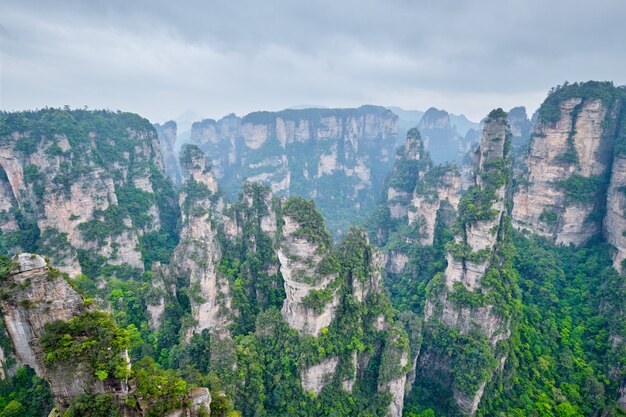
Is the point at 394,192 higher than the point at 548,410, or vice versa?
the point at 394,192

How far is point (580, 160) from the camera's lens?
38719 mm

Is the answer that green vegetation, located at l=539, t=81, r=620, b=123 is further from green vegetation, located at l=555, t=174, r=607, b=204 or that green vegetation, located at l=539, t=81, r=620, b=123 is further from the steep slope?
the steep slope

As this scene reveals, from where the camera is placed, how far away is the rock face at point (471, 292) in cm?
2889

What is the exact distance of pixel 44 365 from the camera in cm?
1451

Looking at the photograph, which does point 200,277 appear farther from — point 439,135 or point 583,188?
point 439,135

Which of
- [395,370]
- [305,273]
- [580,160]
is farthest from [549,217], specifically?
[305,273]

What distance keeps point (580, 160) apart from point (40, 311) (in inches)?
2033

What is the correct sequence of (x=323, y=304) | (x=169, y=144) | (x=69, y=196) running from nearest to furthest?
(x=323, y=304)
(x=69, y=196)
(x=169, y=144)

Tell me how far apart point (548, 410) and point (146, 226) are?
169 ft

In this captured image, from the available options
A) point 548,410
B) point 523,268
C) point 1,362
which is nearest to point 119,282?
point 1,362

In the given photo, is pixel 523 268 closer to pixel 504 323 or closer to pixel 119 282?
pixel 504 323

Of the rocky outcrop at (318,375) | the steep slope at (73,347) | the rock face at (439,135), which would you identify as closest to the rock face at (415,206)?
the rocky outcrop at (318,375)

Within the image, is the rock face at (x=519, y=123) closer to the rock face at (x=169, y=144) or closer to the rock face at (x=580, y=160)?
the rock face at (x=580, y=160)

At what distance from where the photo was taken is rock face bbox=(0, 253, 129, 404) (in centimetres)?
1455
